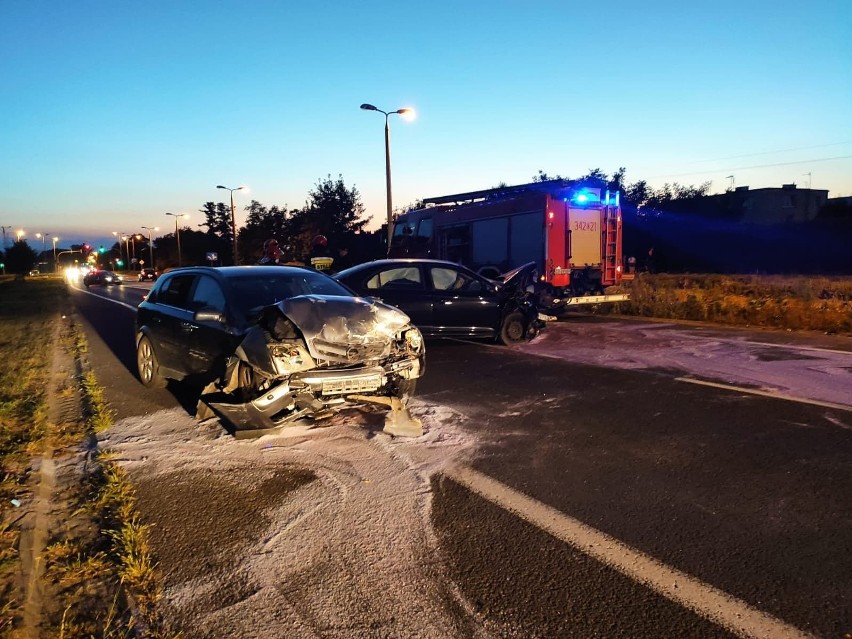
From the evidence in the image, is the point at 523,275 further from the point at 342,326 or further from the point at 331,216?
the point at 331,216

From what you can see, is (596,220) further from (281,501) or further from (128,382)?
(281,501)

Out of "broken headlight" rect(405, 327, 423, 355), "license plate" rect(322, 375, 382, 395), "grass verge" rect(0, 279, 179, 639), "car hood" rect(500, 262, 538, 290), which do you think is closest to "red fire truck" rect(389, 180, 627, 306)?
"car hood" rect(500, 262, 538, 290)

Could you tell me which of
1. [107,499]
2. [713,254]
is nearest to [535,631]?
[107,499]

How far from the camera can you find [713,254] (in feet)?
132

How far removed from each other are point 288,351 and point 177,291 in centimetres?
301

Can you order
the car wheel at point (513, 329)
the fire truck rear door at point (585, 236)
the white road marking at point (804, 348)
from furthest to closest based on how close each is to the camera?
the fire truck rear door at point (585, 236) → the car wheel at point (513, 329) → the white road marking at point (804, 348)

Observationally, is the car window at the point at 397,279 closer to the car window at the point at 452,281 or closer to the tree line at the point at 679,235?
the car window at the point at 452,281

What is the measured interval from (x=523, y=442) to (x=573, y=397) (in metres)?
1.72

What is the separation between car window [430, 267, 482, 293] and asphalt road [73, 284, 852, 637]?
11.8 ft

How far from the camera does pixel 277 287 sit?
6.55 metres

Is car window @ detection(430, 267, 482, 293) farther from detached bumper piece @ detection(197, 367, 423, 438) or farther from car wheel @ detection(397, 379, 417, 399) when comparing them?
detached bumper piece @ detection(197, 367, 423, 438)

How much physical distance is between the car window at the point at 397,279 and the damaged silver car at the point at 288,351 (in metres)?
3.42

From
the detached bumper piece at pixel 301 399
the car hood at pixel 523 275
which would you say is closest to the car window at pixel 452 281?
the car hood at pixel 523 275

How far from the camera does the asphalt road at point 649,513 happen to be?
2869 mm
